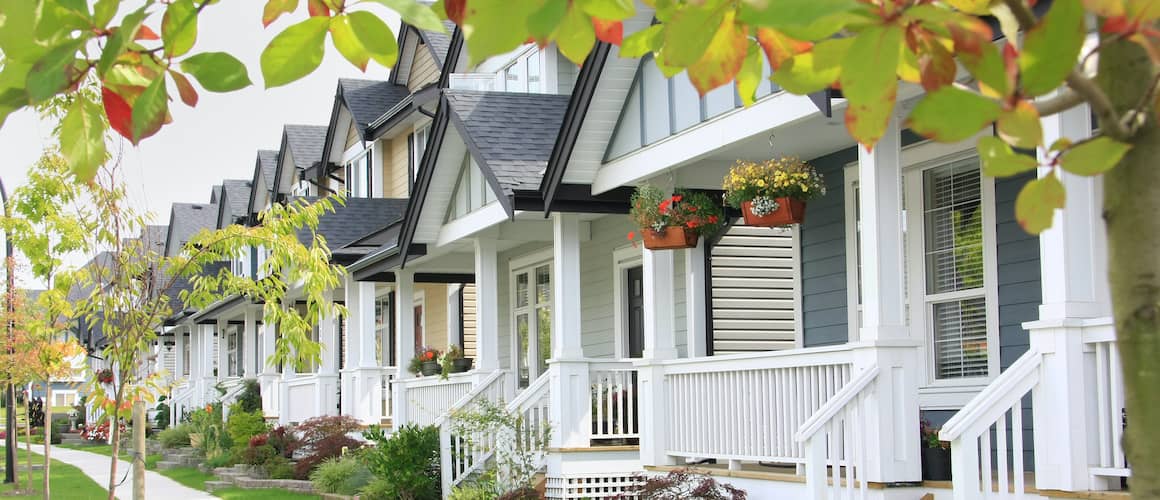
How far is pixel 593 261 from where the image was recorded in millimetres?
17203

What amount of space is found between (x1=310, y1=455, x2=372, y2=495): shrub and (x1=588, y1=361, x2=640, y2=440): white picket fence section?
4.15 m

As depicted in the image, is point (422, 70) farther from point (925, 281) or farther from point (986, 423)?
point (986, 423)

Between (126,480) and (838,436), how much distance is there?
1865 centimetres

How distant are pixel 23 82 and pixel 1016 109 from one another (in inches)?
62.7

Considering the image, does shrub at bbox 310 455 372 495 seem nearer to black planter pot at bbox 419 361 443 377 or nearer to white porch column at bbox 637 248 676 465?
black planter pot at bbox 419 361 443 377

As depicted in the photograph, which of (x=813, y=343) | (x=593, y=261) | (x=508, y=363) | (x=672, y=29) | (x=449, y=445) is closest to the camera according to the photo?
(x=672, y=29)

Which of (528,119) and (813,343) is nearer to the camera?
(813,343)

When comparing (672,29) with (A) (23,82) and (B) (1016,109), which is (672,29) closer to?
(B) (1016,109)

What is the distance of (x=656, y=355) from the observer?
1256cm

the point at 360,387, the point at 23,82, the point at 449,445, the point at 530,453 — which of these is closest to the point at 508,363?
the point at 360,387

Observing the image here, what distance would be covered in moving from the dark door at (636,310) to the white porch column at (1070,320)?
28.0 feet

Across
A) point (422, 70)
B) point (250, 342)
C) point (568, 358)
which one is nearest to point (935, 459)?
point (568, 358)

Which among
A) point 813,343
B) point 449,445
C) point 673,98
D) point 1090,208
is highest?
point 673,98

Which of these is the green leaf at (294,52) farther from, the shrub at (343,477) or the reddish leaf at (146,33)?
the shrub at (343,477)
